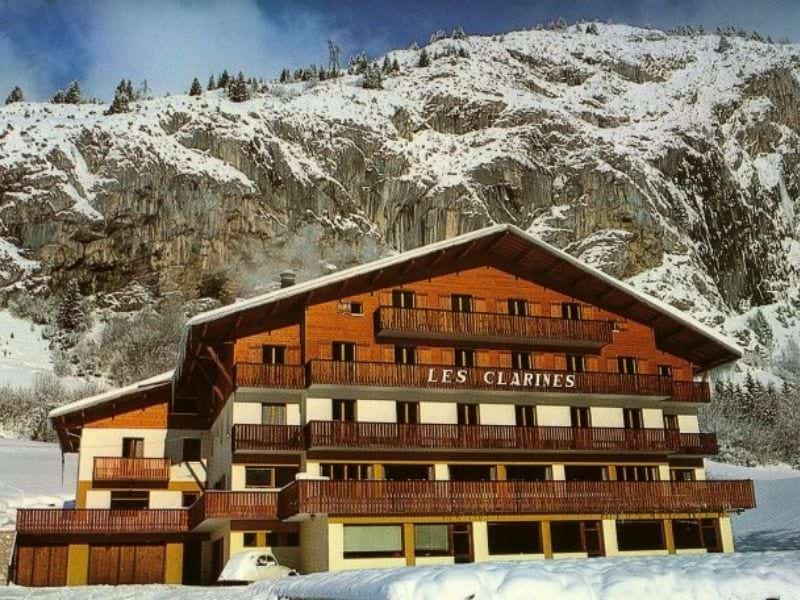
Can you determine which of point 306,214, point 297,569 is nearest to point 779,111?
point 306,214

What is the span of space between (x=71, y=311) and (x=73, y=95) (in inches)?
1844

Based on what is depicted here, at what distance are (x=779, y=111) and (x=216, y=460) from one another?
441ft

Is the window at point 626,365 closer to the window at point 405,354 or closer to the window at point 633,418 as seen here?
the window at point 633,418

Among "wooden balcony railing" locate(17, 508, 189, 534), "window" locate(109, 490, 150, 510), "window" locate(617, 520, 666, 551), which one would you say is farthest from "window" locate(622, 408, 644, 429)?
"window" locate(109, 490, 150, 510)

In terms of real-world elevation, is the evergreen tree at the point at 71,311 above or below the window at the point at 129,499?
above

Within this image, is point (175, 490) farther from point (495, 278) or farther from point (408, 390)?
point (495, 278)

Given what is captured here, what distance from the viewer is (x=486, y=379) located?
36375 mm

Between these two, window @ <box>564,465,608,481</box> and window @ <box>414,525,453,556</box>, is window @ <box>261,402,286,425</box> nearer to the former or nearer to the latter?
window @ <box>414,525,453,556</box>

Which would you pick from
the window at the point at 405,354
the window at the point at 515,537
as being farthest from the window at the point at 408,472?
the window at the point at 405,354

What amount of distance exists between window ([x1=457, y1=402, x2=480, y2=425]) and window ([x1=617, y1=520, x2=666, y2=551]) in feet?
22.1

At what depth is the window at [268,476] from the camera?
1341 inches

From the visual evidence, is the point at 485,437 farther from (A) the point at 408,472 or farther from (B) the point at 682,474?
(B) the point at 682,474

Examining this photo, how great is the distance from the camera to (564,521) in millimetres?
35031

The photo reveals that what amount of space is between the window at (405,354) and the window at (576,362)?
682cm
